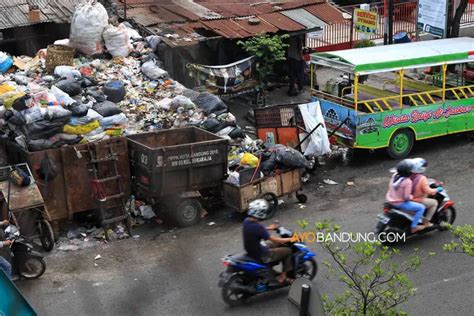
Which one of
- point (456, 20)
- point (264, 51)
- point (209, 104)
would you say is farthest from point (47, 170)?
point (456, 20)

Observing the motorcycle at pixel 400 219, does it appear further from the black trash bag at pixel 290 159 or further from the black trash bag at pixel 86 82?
the black trash bag at pixel 86 82

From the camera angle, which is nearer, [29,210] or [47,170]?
[29,210]

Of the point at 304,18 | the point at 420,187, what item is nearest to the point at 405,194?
the point at 420,187

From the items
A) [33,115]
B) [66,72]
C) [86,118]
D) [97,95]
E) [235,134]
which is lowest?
[235,134]

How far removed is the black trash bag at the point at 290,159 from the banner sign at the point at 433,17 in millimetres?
8534

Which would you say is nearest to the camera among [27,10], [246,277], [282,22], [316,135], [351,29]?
[246,277]

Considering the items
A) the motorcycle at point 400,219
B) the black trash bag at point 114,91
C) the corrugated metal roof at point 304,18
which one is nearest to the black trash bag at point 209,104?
the black trash bag at point 114,91

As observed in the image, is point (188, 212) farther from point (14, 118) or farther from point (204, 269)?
point (14, 118)

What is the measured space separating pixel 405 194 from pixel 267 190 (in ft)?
9.15

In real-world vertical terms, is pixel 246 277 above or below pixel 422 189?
below

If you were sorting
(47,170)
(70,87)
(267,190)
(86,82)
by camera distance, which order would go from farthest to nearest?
(86,82)
(70,87)
(267,190)
(47,170)

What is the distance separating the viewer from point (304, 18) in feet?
64.4

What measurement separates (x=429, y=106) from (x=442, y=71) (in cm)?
96

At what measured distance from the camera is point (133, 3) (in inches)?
775
